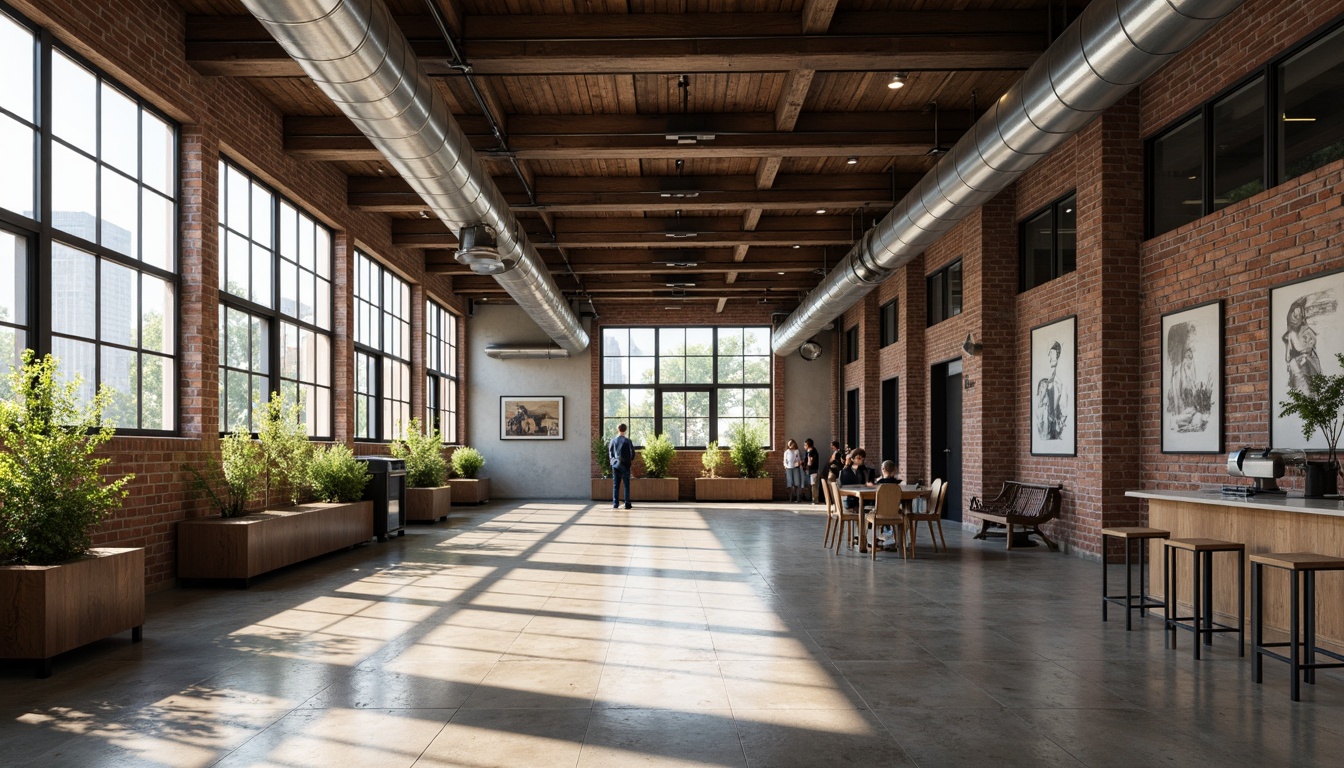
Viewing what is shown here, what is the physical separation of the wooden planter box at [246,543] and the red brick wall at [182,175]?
0.49ft

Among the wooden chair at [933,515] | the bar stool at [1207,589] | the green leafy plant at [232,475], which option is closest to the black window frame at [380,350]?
the green leafy plant at [232,475]

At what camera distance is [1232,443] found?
7.38 metres

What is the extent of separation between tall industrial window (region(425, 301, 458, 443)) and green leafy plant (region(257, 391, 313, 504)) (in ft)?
22.3

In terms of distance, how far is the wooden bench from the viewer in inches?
400

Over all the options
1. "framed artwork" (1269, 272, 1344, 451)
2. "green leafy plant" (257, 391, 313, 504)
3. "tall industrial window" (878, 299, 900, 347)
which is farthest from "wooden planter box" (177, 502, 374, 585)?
"tall industrial window" (878, 299, 900, 347)

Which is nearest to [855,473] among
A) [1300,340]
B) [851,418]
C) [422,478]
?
[1300,340]

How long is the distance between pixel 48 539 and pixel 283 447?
4036 millimetres

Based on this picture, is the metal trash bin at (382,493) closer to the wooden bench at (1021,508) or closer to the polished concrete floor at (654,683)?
the polished concrete floor at (654,683)

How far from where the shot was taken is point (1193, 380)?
26.2 feet

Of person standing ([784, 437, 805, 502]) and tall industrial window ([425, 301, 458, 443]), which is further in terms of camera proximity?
person standing ([784, 437, 805, 502])

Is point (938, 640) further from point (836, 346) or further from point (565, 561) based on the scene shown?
point (836, 346)

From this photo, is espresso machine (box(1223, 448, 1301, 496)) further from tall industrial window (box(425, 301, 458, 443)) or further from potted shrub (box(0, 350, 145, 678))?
tall industrial window (box(425, 301, 458, 443))

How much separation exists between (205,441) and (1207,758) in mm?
7715

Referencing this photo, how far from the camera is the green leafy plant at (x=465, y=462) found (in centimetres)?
1838
